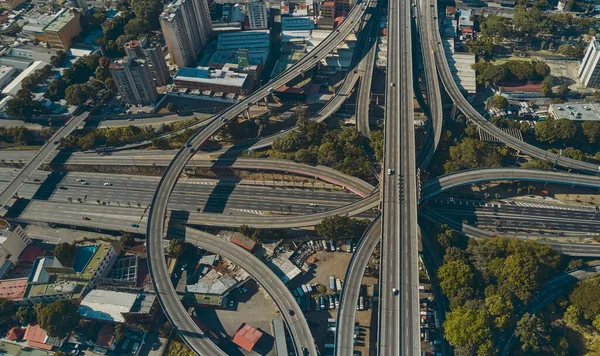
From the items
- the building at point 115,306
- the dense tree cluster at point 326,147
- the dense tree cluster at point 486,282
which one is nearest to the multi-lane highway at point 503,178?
the dense tree cluster at point 486,282

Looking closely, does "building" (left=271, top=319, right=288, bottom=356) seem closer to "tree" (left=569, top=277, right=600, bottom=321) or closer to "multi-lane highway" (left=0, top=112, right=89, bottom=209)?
"tree" (left=569, top=277, right=600, bottom=321)

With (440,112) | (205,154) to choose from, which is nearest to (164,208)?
(205,154)

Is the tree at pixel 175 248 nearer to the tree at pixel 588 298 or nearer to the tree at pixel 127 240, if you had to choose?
the tree at pixel 127 240

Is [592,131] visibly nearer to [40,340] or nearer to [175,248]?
[175,248]

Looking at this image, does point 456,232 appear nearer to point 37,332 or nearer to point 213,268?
point 213,268

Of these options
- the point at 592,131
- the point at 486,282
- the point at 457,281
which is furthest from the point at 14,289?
the point at 592,131

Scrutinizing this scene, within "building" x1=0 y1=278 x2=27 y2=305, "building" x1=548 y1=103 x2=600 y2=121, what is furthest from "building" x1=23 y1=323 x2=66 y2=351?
"building" x1=548 y1=103 x2=600 y2=121

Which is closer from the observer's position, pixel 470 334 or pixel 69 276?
pixel 470 334
